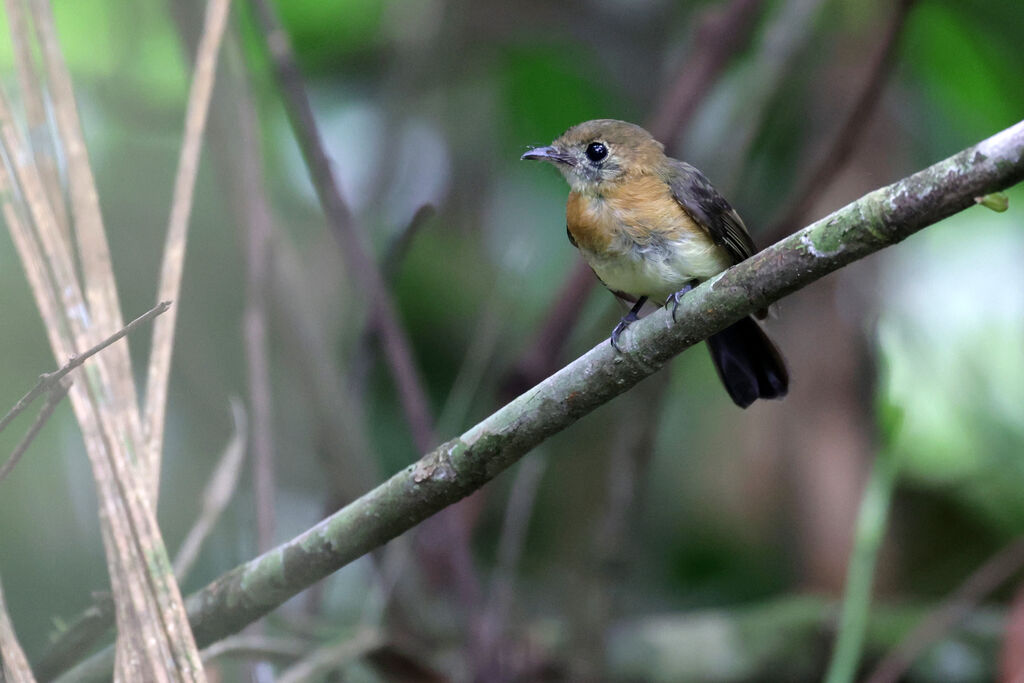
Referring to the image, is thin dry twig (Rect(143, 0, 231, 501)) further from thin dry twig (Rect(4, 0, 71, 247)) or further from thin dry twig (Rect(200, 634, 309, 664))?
thin dry twig (Rect(200, 634, 309, 664))

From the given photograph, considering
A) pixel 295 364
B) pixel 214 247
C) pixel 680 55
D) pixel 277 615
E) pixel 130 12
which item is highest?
pixel 130 12

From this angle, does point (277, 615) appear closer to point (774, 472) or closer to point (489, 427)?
point (489, 427)

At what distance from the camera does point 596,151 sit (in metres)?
3.02

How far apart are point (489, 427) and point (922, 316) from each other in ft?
9.97

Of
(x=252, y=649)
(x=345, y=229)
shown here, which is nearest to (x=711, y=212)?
(x=345, y=229)

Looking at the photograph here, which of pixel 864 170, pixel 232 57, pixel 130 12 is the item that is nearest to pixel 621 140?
pixel 232 57

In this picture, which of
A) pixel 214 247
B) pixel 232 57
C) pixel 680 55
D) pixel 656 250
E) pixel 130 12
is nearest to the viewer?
pixel 656 250

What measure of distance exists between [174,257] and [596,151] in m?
1.52

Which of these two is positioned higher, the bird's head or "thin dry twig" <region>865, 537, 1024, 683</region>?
the bird's head

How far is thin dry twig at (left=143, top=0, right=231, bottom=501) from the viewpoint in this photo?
5.64 feet

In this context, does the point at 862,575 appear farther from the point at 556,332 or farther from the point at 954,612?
the point at 556,332

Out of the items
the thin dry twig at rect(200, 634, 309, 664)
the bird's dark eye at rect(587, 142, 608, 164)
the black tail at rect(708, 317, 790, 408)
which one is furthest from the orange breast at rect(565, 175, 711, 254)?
the thin dry twig at rect(200, 634, 309, 664)

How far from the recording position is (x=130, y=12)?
12.6ft

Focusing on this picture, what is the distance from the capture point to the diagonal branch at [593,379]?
4.24 ft
